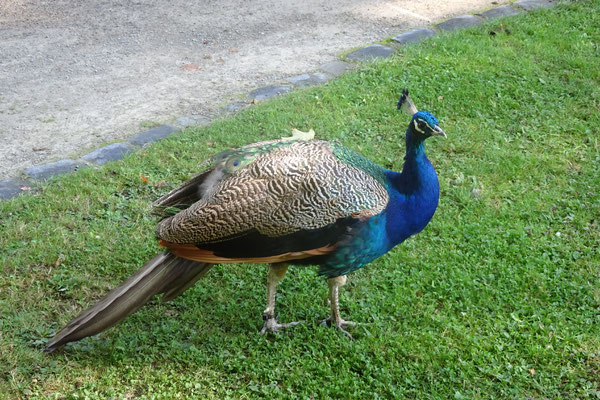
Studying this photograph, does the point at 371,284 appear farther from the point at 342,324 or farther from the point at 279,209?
the point at 279,209

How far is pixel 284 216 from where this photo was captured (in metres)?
2.77

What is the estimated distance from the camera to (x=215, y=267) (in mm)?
3686

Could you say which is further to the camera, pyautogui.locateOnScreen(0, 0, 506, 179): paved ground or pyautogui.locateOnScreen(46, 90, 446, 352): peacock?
pyautogui.locateOnScreen(0, 0, 506, 179): paved ground

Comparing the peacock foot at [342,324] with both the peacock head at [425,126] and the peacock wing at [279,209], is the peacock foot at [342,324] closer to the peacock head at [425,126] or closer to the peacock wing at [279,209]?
the peacock wing at [279,209]

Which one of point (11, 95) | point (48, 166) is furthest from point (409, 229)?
point (11, 95)

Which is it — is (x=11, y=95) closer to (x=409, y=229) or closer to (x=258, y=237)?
(x=258, y=237)

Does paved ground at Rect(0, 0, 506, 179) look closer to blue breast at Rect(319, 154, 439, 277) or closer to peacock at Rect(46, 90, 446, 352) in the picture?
peacock at Rect(46, 90, 446, 352)

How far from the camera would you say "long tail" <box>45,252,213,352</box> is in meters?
2.88

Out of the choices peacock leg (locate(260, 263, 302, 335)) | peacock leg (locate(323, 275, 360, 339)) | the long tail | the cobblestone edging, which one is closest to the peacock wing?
the long tail

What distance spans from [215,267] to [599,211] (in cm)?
257

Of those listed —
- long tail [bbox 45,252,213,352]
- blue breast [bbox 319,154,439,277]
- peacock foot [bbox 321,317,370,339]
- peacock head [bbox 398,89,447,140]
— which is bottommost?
peacock foot [bbox 321,317,370,339]

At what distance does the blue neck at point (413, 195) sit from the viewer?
2918 mm

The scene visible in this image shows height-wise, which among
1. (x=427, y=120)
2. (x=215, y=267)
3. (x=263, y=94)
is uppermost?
(x=427, y=120)

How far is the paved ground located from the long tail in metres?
2.01
